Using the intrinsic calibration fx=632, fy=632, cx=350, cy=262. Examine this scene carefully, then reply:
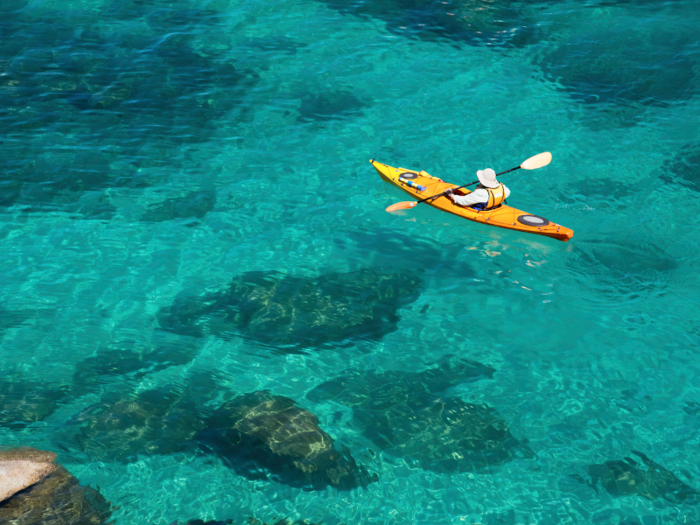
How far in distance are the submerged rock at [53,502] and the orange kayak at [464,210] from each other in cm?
939

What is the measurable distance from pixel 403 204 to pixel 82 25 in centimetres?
1441

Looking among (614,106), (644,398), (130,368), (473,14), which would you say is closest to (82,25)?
(473,14)

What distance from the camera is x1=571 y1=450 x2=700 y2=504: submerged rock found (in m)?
9.44

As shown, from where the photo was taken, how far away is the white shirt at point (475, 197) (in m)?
14.3

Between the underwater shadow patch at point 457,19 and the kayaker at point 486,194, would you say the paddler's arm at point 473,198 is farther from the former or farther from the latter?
the underwater shadow patch at point 457,19

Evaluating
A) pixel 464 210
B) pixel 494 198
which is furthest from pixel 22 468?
pixel 494 198

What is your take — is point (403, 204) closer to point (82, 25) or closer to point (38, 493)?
point (38, 493)

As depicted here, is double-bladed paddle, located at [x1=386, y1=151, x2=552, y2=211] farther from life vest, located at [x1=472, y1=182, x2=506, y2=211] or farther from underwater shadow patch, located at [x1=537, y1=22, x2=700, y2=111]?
underwater shadow patch, located at [x1=537, y1=22, x2=700, y2=111]

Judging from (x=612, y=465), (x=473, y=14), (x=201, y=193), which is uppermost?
(x=473, y=14)

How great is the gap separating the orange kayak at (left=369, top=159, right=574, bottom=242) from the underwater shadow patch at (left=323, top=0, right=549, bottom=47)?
8.09 m

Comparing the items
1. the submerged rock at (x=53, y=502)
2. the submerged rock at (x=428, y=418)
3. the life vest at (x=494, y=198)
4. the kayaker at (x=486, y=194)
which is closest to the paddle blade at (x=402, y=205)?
the kayaker at (x=486, y=194)

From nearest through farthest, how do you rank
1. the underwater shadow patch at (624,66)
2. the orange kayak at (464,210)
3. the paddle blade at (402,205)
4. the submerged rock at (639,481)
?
the submerged rock at (639,481)
the orange kayak at (464,210)
the paddle blade at (402,205)
the underwater shadow patch at (624,66)

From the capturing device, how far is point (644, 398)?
424 inches

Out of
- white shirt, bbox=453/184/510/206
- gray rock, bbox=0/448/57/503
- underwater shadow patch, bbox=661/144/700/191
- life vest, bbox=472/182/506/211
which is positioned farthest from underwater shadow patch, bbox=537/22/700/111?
gray rock, bbox=0/448/57/503
